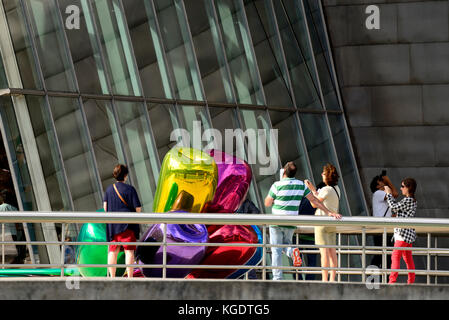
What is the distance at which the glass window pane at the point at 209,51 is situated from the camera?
72.2ft

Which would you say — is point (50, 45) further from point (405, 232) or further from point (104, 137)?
point (405, 232)

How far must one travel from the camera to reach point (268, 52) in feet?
79.2

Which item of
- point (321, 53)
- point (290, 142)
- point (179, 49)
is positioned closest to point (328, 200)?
point (179, 49)

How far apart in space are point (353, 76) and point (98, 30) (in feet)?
27.9

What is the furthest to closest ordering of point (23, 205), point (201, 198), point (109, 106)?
point (109, 106)
point (23, 205)
point (201, 198)

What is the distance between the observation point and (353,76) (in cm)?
2619

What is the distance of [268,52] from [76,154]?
6953mm

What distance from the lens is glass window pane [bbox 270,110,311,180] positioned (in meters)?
23.9

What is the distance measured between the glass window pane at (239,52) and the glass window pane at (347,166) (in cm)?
310

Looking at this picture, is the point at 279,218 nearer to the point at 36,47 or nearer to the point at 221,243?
the point at 221,243

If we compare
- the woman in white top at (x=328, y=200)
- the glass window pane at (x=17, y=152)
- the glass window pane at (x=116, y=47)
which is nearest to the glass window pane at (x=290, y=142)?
the glass window pane at (x=116, y=47)

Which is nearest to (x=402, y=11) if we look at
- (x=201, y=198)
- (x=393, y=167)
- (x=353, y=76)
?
(x=353, y=76)

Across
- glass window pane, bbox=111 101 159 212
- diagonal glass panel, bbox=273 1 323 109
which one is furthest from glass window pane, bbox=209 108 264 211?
diagonal glass panel, bbox=273 1 323 109

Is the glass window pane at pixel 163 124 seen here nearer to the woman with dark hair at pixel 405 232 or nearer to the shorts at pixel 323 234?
the shorts at pixel 323 234
